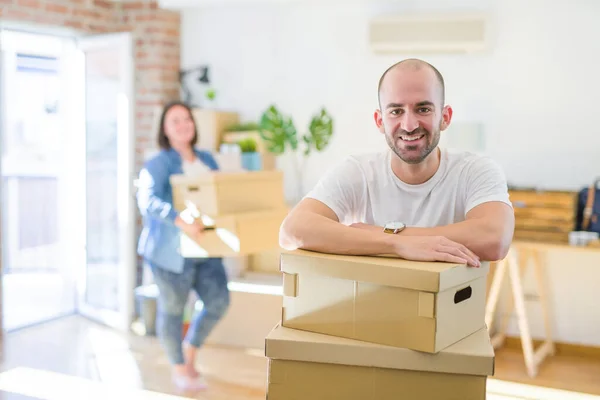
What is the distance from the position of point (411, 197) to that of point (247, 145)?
3091 mm

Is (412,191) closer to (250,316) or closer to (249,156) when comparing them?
(250,316)

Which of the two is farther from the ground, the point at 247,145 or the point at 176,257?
the point at 247,145

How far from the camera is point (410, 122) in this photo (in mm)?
1681

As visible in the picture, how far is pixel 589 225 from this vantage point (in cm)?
418

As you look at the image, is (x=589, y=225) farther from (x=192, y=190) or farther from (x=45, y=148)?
(x=45, y=148)

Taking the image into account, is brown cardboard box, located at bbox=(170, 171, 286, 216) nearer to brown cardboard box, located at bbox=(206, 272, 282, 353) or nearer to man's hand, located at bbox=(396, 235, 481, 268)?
brown cardboard box, located at bbox=(206, 272, 282, 353)

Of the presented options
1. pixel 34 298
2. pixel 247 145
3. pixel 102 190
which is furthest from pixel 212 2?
pixel 34 298

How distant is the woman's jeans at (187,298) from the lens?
11.8 feet

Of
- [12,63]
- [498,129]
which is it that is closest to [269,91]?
[498,129]

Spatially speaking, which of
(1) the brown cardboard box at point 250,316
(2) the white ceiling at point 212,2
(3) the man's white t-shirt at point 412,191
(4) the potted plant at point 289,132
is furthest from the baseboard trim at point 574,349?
(3) the man's white t-shirt at point 412,191

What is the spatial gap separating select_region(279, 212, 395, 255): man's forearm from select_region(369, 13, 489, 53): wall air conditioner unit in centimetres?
305

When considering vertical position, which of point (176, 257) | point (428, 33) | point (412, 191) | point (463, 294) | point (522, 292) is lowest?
point (522, 292)

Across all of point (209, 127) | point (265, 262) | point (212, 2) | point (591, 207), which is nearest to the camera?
point (591, 207)

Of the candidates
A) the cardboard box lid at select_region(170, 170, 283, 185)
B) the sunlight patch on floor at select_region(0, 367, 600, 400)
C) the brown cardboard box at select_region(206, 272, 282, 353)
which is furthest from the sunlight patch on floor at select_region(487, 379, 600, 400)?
the cardboard box lid at select_region(170, 170, 283, 185)
